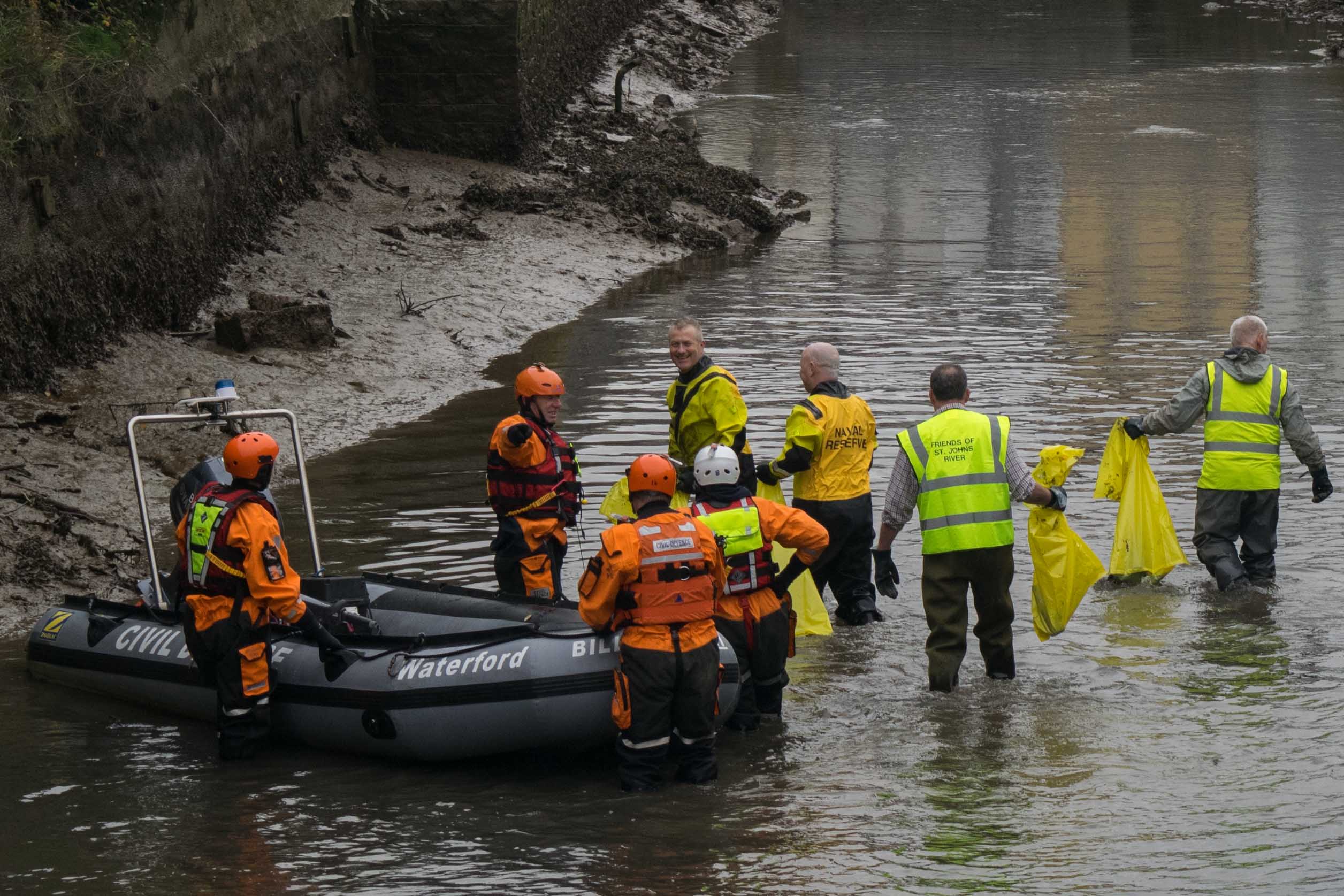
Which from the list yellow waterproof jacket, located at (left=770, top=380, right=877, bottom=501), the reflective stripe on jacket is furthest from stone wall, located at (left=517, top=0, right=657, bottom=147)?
the reflective stripe on jacket

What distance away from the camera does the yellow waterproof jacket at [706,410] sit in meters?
9.05

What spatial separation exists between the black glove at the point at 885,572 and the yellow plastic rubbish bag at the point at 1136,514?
184 centimetres

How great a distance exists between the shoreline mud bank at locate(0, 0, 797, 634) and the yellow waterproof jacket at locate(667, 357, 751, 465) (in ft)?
12.2

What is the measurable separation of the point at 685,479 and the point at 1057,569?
6.32 feet

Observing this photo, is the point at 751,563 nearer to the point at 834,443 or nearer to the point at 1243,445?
the point at 834,443

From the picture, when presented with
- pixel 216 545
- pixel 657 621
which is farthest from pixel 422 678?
pixel 657 621

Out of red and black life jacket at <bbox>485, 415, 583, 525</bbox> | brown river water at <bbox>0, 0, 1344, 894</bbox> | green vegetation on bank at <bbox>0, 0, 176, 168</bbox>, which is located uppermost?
green vegetation on bank at <bbox>0, 0, 176, 168</bbox>

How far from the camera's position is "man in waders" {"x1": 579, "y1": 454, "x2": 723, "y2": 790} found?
7223mm

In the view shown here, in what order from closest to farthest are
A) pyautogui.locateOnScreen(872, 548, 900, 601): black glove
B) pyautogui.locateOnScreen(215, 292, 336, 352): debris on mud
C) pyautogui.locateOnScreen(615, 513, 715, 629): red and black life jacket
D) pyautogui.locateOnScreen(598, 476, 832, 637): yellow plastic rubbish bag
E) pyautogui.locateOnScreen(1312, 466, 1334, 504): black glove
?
pyautogui.locateOnScreen(615, 513, 715, 629): red and black life jacket
pyautogui.locateOnScreen(872, 548, 900, 601): black glove
pyautogui.locateOnScreen(598, 476, 832, 637): yellow plastic rubbish bag
pyautogui.locateOnScreen(1312, 466, 1334, 504): black glove
pyautogui.locateOnScreen(215, 292, 336, 352): debris on mud

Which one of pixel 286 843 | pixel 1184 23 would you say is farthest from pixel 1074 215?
pixel 1184 23

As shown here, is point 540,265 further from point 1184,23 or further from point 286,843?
point 1184,23

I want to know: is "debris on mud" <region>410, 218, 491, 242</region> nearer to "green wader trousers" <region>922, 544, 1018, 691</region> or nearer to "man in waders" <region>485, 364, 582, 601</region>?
"man in waders" <region>485, 364, 582, 601</region>

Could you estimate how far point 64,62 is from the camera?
1390cm

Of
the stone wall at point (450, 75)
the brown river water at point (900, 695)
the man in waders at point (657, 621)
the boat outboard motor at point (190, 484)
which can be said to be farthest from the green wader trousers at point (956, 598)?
the stone wall at point (450, 75)
